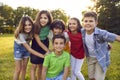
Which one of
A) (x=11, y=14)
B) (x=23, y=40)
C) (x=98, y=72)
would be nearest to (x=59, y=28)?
(x=23, y=40)

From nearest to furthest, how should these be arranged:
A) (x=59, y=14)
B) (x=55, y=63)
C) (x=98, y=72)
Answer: (x=55, y=63) → (x=98, y=72) → (x=59, y=14)

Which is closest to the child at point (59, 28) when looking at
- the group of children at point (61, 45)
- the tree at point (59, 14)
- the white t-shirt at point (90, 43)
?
the group of children at point (61, 45)

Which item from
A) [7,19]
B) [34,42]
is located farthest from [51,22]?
[7,19]

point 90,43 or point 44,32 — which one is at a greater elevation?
point 44,32

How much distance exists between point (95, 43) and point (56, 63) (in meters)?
0.77

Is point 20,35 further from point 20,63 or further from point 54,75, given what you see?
point 54,75

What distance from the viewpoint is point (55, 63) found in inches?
199

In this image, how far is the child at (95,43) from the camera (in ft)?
16.7

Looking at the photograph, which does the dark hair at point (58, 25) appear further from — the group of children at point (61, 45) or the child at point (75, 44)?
the child at point (75, 44)

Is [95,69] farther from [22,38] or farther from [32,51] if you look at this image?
[22,38]

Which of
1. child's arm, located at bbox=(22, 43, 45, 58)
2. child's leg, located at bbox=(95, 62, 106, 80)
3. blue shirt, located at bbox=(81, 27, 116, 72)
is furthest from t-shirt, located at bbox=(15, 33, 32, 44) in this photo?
child's leg, located at bbox=(95, 62, 106, 80)

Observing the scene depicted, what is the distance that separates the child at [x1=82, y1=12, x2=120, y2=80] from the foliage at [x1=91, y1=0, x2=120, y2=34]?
30.0 metres

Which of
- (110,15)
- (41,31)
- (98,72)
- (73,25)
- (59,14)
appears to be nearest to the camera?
(98,72)

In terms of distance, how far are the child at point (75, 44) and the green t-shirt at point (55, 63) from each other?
1.91 feet
